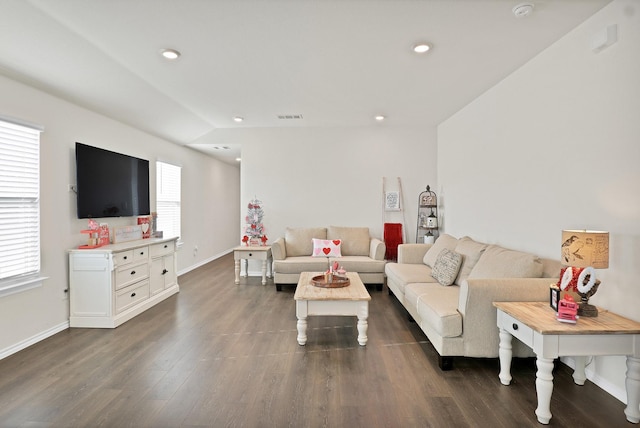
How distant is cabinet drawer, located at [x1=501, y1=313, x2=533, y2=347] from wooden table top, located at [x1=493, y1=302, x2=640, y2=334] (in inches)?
2.1

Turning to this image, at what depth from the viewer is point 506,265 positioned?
2787 mm

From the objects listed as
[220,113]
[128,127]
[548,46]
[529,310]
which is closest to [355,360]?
[529,310]

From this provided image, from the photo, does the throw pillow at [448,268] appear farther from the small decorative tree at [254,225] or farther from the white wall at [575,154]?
the small decorative tree at [254,225]

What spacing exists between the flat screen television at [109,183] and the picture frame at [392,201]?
12.7 feet

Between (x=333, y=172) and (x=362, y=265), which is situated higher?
(x=333, y=172)

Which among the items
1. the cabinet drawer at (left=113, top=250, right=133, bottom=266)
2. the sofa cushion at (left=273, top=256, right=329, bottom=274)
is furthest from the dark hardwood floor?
the sofa cushion at (left=273, top=256, right=329, bottom=274)

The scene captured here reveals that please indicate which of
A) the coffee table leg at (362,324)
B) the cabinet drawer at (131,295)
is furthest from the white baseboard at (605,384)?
the cabinet drawer at (131,295)

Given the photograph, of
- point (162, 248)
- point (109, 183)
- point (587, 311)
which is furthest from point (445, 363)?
point (109, 183)

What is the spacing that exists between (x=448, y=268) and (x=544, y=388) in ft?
5.35

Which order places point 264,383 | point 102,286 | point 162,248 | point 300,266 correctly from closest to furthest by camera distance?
point 264,383 < point 102,286 < point 162,248 < point 300,266

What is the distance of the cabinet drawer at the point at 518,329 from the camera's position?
2.00 m

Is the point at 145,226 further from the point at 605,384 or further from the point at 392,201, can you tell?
the point at 605,384

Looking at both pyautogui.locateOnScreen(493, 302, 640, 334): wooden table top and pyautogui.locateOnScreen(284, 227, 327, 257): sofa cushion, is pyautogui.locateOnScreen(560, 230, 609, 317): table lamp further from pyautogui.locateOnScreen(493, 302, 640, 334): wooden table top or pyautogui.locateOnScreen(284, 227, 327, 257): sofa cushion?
pyautogui.locateOnScreen(284, 227, 327, 257): sofa cushion

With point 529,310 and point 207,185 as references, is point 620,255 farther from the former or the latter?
point 207,185
